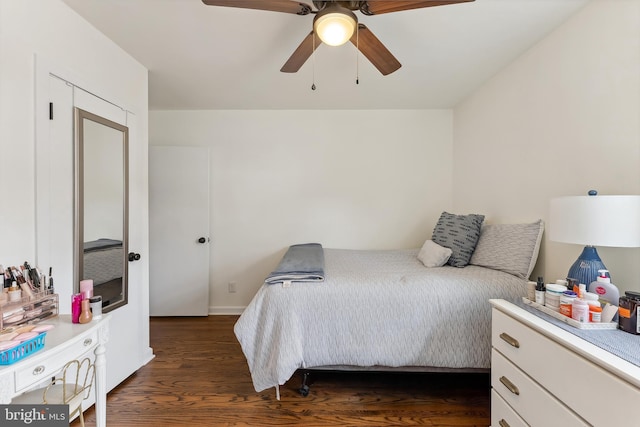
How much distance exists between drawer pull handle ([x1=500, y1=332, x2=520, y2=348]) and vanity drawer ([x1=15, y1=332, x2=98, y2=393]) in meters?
1.89

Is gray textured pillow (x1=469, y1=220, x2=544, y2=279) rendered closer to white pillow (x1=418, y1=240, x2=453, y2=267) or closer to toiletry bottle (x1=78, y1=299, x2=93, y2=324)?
white pillow (x1=418, y1=240, x2=453, y2=267)

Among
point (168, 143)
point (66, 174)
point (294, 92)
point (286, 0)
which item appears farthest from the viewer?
point (168, 143)

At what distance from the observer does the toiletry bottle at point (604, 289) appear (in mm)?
1148

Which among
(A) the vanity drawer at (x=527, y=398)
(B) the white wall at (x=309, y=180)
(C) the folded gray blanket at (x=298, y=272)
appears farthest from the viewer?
(B) the white wall at (x=309, y=180)

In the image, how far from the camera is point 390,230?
3.19m

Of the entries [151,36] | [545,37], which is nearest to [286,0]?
[151,36]

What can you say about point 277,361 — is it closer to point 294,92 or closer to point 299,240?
point 299,240

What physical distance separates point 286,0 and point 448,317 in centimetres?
194

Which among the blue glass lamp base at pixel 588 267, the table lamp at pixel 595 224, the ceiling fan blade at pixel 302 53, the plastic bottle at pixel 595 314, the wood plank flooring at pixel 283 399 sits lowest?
the wood plank flooring at pixel 283 399

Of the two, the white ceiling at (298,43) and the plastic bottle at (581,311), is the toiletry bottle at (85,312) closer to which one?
the white ceiling at (298,43)

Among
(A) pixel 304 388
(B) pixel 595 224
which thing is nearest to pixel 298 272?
(A) pixel 304 388

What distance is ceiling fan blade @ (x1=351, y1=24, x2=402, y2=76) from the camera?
56.4 inches

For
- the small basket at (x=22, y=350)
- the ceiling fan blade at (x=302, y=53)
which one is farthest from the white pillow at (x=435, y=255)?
the small basket at (x=22, y=350)

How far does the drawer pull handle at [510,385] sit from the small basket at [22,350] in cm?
194
